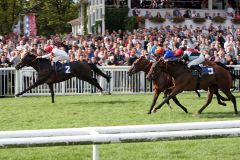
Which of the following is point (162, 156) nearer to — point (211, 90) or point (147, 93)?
point (211, 90)

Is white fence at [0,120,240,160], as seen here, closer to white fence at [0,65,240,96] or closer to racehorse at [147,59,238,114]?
racehorse at [147,59,238,114]

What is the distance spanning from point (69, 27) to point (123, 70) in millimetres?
40391

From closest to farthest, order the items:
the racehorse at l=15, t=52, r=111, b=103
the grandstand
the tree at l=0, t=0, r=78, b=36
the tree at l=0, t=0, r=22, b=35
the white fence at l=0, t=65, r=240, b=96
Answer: the racehorse at l=15, t=52, r=111, b=103 < the white fence at l=0, t=65, r=240, b=96 < the grandstand < the tree at l=0, t=0, r=22, b=35 < the tree at l=0, t=0, r=78, b=36

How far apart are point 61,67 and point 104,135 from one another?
444 inches

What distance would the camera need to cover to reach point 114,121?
416 inches

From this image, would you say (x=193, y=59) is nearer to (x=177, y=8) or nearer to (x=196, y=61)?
(x=196, y=61)

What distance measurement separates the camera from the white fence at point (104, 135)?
14.1 feet

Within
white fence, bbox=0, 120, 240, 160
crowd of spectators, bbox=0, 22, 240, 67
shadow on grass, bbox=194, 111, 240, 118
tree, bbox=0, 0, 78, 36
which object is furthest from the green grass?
tree, bbox=0, 0, 78, 36

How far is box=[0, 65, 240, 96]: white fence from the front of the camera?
18.2 metres

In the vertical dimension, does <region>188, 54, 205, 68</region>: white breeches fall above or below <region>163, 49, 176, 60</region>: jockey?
below

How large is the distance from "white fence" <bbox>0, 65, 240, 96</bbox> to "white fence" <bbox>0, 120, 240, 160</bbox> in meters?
13.8

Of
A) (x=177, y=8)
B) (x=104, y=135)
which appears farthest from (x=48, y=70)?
(x=177, y=8)

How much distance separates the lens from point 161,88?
41.3 feet

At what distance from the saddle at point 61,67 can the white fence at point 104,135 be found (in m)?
10.9
